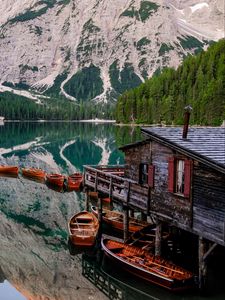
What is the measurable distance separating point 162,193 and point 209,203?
4.55m

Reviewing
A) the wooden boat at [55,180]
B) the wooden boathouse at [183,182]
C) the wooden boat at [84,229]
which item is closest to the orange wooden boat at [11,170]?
the wooden boat at [55,180]

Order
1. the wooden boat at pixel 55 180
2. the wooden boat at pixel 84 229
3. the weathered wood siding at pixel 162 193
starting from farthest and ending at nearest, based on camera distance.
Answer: the wooden boat at pixel 55 180, the wooden boat at pixel 84 229, the weathered wood siding at pixel 162 193

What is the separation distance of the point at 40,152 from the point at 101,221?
7122 cm

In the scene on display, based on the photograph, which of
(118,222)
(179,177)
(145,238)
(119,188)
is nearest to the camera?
(179,177)

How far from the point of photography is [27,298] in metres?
28.2

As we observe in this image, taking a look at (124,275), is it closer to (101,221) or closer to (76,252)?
(76,252)

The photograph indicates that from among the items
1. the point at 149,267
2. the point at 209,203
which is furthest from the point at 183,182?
the point at 149,267

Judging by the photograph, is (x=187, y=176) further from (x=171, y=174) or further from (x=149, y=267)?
(x=149, y=267)

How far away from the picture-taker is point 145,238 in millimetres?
35062

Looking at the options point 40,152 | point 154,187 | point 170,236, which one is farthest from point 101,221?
point 40,152

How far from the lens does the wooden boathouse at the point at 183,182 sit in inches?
998

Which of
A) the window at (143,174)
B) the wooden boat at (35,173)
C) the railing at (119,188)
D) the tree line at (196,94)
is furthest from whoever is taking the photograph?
the tree line at (196,94)

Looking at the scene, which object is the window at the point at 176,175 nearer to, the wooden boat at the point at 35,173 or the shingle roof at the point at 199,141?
the shingle roof at the point at 199,141

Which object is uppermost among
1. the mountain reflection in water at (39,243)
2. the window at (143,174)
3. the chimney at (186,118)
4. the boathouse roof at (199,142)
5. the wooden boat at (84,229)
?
the chimney at (186,118)
